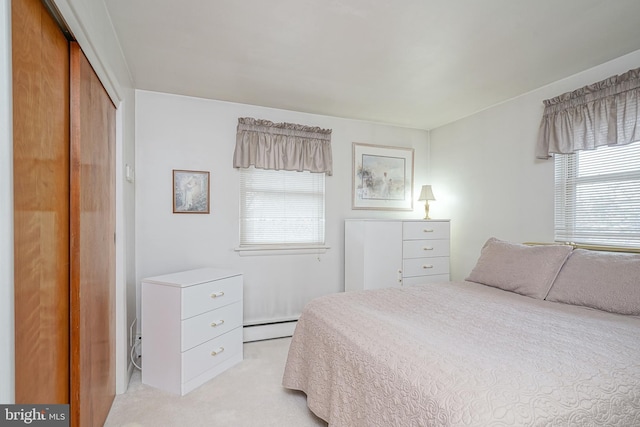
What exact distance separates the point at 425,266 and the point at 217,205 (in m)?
2.39

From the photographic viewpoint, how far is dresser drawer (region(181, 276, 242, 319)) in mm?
2232

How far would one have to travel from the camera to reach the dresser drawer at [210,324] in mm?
2227

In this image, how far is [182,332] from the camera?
2.19m

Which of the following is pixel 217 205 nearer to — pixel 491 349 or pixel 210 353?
pixel 210 353

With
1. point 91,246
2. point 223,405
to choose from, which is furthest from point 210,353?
point 91,246

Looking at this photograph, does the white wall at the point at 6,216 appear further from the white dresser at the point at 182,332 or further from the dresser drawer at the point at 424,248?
the dresser drawer at the point at 424,248

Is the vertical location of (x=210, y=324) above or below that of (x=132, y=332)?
above

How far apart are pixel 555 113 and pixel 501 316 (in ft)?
6.62

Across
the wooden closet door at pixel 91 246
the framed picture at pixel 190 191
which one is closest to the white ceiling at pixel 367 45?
the wooden closet door at pixel 91 246

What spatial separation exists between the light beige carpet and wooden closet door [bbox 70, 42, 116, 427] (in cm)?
17

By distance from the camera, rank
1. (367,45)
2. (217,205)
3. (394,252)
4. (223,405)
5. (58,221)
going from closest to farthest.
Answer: (58,221), (223,405), (367,45), (217,205), (394,252)
